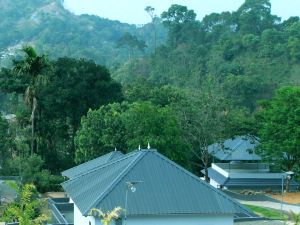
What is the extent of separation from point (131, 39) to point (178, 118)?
282 feet

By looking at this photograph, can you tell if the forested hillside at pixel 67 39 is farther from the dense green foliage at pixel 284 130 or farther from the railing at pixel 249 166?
the dense green foliage at pixel 284 130

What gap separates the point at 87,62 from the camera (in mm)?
53438

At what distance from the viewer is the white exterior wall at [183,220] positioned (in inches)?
918

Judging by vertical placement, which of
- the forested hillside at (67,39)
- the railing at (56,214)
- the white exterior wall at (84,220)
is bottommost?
the railing at (56,214)

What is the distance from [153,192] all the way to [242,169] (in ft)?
78.5

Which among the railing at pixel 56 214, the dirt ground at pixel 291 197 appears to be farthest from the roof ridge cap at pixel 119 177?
the dirt ground at pixel 291 197

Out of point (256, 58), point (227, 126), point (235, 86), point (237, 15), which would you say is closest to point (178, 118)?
point (227, 126)

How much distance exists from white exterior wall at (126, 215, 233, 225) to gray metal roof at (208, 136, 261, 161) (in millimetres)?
21085

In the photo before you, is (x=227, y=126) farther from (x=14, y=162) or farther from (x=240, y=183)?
(x=14, y=162)

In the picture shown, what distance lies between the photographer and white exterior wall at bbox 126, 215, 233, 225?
918 inches

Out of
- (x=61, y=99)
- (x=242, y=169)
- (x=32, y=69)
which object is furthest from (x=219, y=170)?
(x=32, y=69)

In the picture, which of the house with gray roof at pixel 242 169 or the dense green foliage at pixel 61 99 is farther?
the dense green foliage at pixel 61 99

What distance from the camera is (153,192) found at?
2373 centimetres

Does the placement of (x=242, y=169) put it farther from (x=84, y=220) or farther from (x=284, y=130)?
(x=84, y=220)
